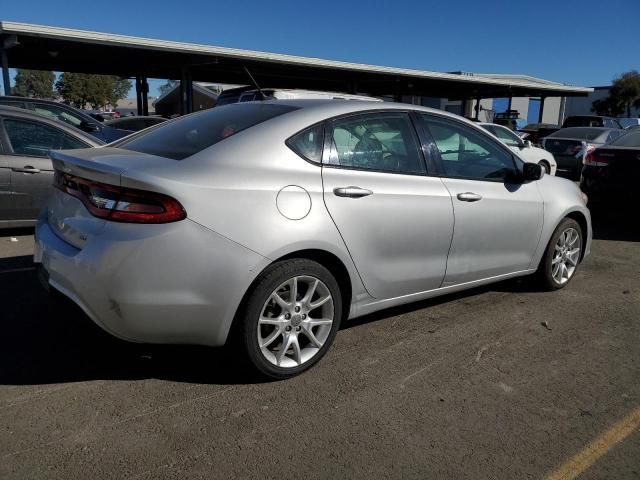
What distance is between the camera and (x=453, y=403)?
2939 millimetres

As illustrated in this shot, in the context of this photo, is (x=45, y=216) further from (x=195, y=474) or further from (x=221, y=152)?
(x=195, y=474)

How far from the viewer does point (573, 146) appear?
1409 cm

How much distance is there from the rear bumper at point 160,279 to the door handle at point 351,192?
0.64m

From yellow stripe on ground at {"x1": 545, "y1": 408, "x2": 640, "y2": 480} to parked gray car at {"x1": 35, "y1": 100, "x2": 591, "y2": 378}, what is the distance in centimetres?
140

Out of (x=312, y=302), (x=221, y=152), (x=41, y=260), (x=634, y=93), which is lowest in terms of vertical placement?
(x=312, y=302)

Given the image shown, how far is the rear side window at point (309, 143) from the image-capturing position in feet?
10.3

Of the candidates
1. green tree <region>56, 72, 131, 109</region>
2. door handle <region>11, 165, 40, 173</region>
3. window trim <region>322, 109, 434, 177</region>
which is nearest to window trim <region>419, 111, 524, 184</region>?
window trim <region>322, 109, 434, 177</region>

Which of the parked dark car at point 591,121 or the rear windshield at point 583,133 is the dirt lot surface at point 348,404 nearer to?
the rear windshield at point 583,133

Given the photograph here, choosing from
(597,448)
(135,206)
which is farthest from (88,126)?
(597,448)

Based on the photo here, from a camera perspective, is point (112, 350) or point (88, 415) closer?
point (88, 415)

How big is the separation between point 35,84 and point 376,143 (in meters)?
89.1

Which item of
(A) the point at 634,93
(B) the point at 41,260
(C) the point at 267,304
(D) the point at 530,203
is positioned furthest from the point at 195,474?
(A) the point at 634,93

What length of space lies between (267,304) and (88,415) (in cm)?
105

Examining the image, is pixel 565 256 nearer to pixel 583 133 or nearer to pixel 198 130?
pixel 198 130
